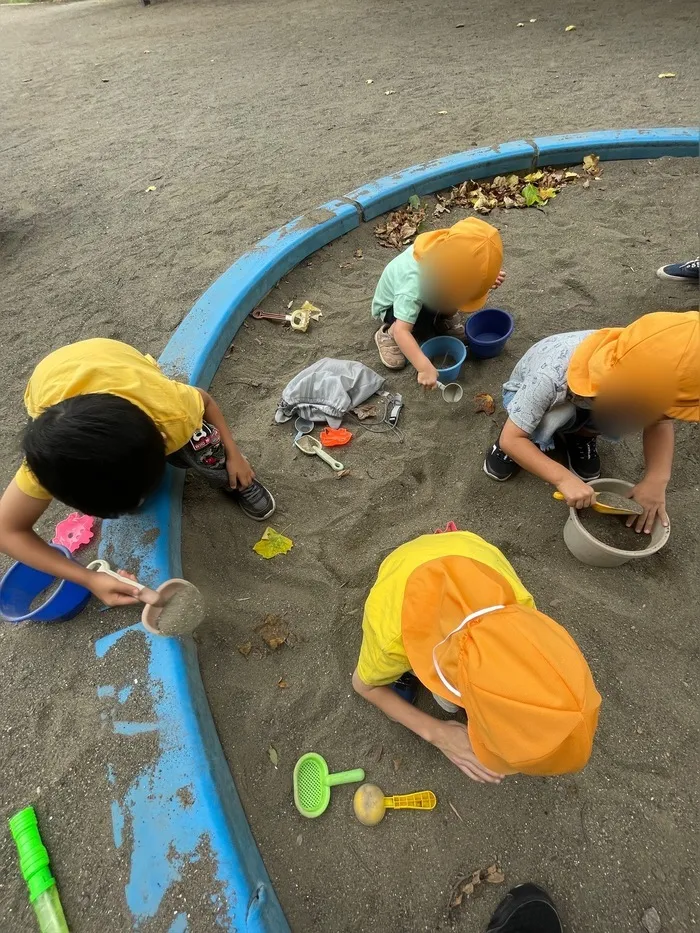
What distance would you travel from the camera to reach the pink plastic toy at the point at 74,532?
1859 millimetres

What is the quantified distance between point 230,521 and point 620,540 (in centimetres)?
149

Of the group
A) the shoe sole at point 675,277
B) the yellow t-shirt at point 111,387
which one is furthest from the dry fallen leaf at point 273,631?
the shoe sole at point 675,277

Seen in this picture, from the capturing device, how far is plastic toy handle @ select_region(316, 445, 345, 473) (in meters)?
2.17

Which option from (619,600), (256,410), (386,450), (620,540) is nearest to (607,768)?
(619,600)

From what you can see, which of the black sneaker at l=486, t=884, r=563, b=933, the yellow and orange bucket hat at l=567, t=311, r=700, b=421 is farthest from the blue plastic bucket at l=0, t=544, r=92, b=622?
the yellow and orange bucket hat at l=567, t=311, r=700, b=421

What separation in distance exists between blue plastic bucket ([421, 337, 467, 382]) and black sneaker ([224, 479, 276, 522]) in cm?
97

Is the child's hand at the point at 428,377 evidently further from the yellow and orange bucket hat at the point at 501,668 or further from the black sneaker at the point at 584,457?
the yellow and orange bucket hat at the point at 501,668

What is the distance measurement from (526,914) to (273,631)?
1004mm

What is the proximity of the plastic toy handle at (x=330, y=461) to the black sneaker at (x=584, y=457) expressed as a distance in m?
0.94

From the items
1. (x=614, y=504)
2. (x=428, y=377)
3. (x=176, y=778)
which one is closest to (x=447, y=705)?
(x=176, y=778)

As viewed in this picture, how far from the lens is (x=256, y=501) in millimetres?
1993

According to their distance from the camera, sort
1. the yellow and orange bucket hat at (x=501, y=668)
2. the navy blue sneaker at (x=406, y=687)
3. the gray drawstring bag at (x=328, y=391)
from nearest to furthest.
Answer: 1. the yellow and orange bucket hat at (x=501, y=668)
2. the navy blue sneaker at (x=406, y=687)
3. the gray drawstring bag at (x=328, y=391)

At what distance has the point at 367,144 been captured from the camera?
13.5 feet

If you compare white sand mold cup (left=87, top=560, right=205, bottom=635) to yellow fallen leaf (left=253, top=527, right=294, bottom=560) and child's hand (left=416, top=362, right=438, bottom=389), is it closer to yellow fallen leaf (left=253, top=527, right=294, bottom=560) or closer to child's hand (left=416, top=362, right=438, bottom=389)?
yellow fallen leaf (left=253, top=527, right=294, bottom=560)
